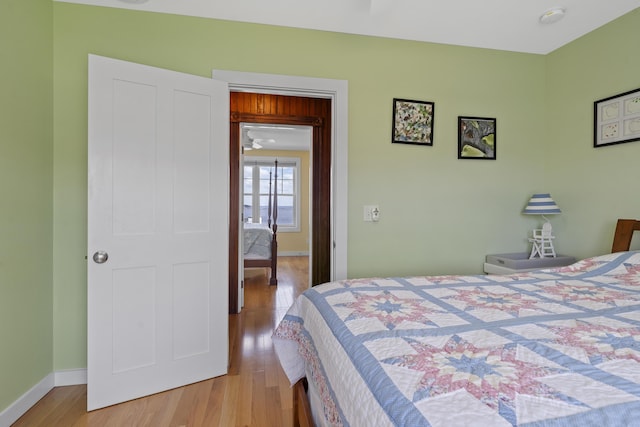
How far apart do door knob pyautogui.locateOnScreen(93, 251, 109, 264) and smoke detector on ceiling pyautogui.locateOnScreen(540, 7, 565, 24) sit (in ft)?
10.4

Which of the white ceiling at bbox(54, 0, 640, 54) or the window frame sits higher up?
the white ceiling at bbox(54, 0, 640, 54)

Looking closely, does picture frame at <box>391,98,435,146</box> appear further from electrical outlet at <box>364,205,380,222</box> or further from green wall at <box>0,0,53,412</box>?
green wall at <box>0,0,53,412</box>

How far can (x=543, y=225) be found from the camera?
2654mm

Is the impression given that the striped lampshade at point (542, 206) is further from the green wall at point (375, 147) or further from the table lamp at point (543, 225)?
the green wall at point (375, 147)

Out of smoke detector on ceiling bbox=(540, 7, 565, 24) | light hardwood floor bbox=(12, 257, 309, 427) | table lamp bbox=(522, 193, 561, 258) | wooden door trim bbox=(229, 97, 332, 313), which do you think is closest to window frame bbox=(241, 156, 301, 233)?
wooden door trim bbox=(229, 97, 332, 313)

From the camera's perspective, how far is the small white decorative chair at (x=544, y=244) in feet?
8.30

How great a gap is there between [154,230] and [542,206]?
2745mm

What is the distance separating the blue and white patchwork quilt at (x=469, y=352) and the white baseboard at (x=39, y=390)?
1.54 metres

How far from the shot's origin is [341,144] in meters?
2.37

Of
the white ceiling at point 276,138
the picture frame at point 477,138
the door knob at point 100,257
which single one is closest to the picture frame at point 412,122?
the picture frame at point 477,138

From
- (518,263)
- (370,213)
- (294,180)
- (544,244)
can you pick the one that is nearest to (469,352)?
(370,213)

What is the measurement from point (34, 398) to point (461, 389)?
2.45 meters

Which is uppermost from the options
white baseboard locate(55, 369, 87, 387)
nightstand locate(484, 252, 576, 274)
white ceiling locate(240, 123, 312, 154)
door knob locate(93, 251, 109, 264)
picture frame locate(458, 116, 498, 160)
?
white ceiling locate(240, 123, 312, 154)

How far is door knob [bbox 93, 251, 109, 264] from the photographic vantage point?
1865mm
